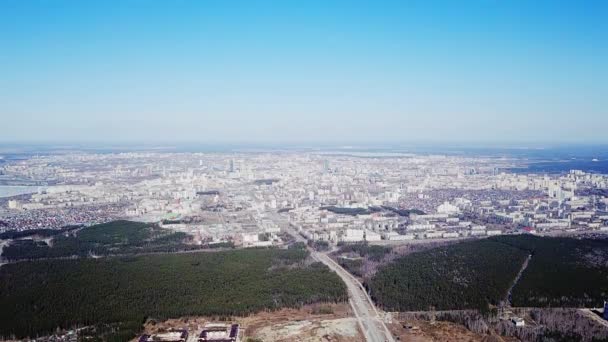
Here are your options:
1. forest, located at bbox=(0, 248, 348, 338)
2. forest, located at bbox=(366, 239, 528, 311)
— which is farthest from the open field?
forest, located at bbox=(366, 239, 528, 311)

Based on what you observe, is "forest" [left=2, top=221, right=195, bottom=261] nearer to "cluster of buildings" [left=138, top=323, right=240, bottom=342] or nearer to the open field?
the open field

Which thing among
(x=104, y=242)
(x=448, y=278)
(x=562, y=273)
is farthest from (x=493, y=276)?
(x=104, y=242)

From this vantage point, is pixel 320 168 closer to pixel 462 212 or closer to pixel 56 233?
pixel 462 212

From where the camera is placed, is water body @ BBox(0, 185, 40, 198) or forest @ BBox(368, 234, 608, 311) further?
water body @ BBox(0, 185, 40, 198)

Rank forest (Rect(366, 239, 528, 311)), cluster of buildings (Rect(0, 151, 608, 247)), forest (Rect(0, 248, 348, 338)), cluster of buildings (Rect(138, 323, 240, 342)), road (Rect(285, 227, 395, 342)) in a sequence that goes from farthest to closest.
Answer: cluster of buildings (Rect(0, 151, 608, 247))
forest (Rect(366, 239, 528, 311))
forest (Rect(0, 248, 348, 338))
road (Rect(285, 227, 395, 342))
cluster of buildings (Rect(138, 323, 240, 342))

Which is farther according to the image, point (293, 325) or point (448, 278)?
point (448, 278)

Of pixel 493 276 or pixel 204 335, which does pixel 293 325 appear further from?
pixel 493 276

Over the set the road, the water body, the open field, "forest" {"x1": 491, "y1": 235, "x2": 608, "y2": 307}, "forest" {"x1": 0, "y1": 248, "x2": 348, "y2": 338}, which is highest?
the water body
